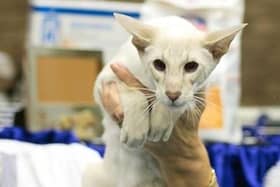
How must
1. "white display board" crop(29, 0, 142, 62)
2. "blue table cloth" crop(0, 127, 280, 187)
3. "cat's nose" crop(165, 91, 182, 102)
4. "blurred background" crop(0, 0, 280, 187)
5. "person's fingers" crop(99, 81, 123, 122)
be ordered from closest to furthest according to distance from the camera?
"cat's nose" crop(165, 91, 182, 102) → "person's fingers" crop(99, 81, 123, 122) → "blue table cloth" crop(0, 127, 280, 187) → "blurred background" crop(0, 0, 280, 187) → "white display board" crop(29, 0, 142, 62)

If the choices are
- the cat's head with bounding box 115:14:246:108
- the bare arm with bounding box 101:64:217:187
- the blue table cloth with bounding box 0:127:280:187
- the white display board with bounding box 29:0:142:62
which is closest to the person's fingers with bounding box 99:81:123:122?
the bare arm with bounding box 101:64:217:187

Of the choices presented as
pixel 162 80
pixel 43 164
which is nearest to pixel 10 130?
pixel 43 164

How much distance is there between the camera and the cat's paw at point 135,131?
0.88 m

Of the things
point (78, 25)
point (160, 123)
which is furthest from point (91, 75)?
point (160, 123)

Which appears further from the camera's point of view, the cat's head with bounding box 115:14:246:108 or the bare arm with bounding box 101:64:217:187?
the bare arm with bounding box 101:64:217:187

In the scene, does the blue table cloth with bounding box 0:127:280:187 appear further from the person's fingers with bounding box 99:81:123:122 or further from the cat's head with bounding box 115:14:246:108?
the cat's head with bounding box 115:14:246:108

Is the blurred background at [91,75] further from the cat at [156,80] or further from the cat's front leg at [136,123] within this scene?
the cat's front leg at [136,123]

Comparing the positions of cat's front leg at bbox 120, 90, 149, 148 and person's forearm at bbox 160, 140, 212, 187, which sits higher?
cat's front leg at bbox 120, 90, 149, 148

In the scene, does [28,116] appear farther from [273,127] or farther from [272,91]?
[272,91]

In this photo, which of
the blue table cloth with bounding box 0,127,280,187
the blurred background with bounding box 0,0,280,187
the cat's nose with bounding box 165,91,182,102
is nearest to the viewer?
the cat's nose with bounding box 165,91,182,102

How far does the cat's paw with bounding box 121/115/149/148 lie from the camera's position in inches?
34.8

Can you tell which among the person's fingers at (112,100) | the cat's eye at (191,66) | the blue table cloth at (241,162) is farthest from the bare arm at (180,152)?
the blue table cloth at (241,162)

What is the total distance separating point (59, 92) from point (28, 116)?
0.37 feet

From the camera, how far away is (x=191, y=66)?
84cm
